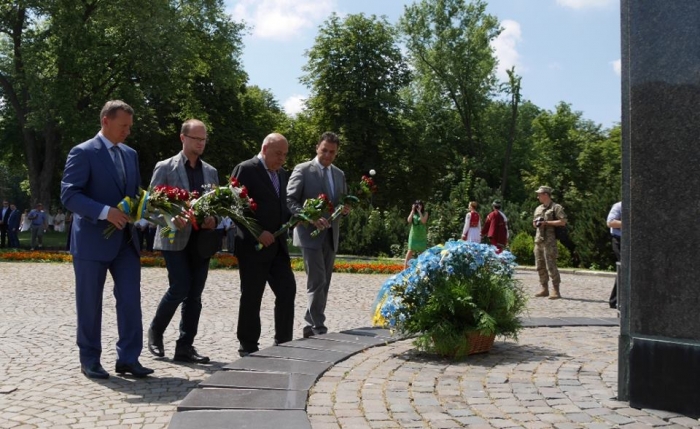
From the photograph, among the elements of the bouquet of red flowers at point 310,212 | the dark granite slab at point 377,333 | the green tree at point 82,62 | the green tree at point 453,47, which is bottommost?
the dark granite slab at point 377,333

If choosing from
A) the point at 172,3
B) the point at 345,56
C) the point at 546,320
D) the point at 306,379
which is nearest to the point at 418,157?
the point at 345,56

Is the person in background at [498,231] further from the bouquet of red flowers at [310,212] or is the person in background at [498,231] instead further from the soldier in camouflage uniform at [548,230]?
the bouquet of red flowers at [310,212]

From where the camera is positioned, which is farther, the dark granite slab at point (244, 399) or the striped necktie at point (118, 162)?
the striped necktie at point (118, 162)

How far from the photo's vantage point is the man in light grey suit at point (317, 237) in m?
7.71

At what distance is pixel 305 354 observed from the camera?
18.6 ft

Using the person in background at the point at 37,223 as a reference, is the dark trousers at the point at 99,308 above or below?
below

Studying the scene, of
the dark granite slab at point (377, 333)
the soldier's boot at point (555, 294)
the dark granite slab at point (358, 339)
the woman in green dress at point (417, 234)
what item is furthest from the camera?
the woman in green dress at point (417, 234)

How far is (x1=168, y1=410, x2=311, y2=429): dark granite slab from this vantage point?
3.85m

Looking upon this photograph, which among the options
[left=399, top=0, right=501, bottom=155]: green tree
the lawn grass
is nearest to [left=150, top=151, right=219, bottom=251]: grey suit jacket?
the lawn grass

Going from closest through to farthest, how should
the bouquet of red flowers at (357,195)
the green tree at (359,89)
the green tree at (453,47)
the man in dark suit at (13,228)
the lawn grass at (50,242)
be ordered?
the bouquet of red flowers at (357,195), the man in dark suit at (13,228), the lawn grass at (50,242), the green tree at (359,89), the green tree at (453,47)

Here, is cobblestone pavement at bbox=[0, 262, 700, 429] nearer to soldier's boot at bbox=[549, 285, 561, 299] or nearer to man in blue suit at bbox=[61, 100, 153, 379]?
man in blue suit at bbox=[61, 100, 153, 379]

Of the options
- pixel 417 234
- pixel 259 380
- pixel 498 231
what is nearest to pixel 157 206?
pixel 259 380

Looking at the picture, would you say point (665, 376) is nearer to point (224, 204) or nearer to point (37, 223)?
point (224, 204)

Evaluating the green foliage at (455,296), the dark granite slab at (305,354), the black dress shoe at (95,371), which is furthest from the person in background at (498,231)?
the black dress shoe at (95,371)
